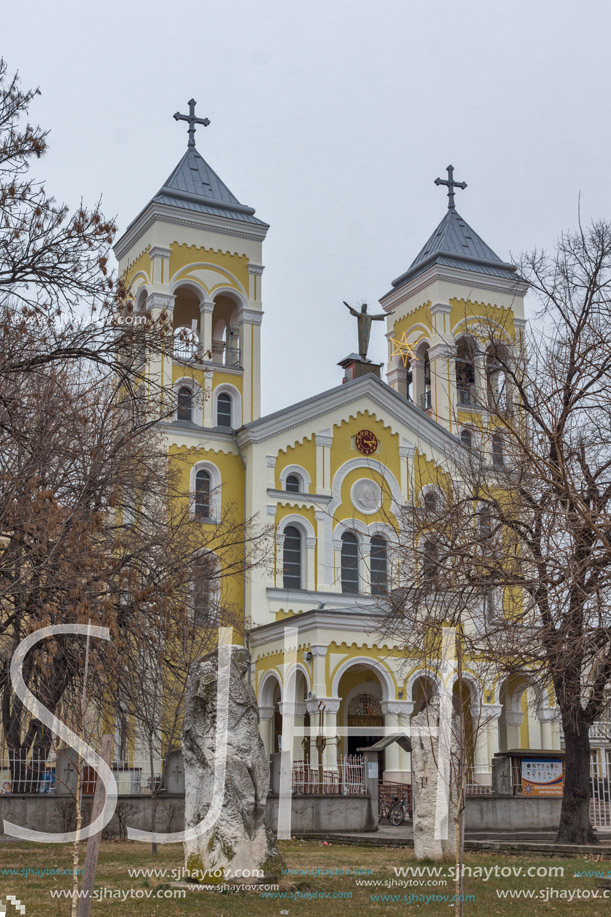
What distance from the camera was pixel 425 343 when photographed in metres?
42.1

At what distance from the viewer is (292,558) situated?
35031 mm

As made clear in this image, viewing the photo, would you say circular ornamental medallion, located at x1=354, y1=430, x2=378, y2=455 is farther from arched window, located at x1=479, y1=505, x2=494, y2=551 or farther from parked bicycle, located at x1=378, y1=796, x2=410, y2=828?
arched window, located at x1=479, y1=505, x2=494, y2=551

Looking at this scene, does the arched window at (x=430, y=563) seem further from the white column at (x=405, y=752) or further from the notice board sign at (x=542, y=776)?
the white column at (x=405, y=752)

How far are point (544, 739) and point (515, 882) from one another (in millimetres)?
23182

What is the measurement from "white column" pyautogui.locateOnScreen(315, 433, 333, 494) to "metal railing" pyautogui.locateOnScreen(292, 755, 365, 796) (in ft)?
37.9

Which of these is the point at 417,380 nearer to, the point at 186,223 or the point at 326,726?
the point at 186,223

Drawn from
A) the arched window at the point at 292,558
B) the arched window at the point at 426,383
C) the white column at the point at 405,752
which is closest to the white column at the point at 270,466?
the arched window at the point at 292,558

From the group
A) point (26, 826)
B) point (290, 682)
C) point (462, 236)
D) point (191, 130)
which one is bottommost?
point (26, 826)

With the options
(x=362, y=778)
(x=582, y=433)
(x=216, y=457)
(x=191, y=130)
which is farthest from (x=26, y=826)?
(x=191, y=130)

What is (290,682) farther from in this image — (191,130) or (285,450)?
(191,130)

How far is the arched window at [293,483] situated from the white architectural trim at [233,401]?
266 centimetres

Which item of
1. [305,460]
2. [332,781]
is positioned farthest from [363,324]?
[332,781]

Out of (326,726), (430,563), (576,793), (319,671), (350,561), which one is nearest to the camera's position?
(430,563)

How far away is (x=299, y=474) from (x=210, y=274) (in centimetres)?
775
